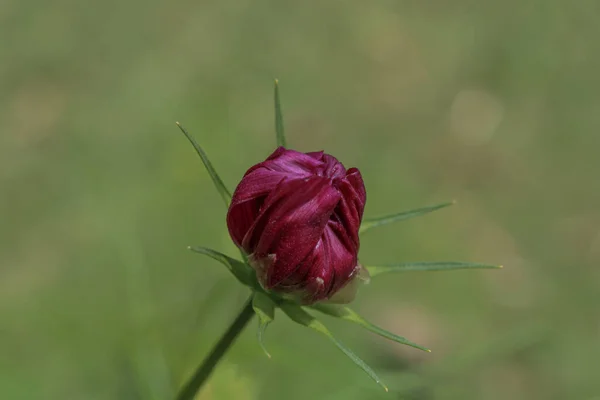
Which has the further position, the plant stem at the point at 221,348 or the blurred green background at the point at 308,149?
the blurred green background at the point at 308,149

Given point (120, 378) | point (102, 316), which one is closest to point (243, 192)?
point (120, 378)

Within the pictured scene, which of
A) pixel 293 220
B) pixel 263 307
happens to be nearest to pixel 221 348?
pixel 263 307

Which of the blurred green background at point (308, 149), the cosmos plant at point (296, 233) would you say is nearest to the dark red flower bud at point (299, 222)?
the cosmos plant at point (296, 233)

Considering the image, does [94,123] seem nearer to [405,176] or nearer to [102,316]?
[102,316]

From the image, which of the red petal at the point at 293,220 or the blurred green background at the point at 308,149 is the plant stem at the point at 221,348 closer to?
the red petal at the point at 293,220

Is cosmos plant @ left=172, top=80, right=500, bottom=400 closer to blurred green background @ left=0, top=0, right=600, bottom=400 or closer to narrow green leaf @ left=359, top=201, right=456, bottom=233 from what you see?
narrow green leaf @ left=359, top=201, right=456, bottom=233

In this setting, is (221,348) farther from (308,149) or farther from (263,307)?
(308,149)

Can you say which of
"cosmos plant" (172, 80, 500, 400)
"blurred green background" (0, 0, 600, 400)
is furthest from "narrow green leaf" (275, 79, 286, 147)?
"blurred green background" (0, 0, 600, 400)

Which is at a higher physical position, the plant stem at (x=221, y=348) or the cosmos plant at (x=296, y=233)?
the cosmos plant at (x=296, y=233)
